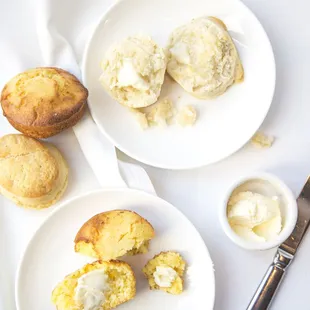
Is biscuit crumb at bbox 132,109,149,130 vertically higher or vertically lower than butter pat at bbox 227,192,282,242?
higher

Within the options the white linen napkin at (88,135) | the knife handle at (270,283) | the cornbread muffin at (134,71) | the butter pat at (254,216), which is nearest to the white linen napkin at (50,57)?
the white linen napkin at (88,135)

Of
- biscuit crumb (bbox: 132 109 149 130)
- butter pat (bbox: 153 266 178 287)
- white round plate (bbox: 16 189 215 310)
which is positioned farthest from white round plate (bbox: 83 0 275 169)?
butter pat (bbox: 153 266 178 287)

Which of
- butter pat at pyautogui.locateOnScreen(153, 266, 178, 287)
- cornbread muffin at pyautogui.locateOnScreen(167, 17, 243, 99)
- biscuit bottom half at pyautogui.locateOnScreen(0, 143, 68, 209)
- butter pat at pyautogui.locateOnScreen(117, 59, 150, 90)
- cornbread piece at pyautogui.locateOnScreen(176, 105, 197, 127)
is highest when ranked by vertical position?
cornbread muffin at pyautogui.locateOnScreen(167, 17, 243, 99)

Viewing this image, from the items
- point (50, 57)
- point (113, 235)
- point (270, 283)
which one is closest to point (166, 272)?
point (113, 235)

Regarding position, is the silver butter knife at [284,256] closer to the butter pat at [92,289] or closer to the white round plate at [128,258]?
the white round plate at [128,258]

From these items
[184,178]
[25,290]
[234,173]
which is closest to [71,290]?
[25,290]

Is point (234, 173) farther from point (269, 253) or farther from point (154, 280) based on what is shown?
point (154, 280)

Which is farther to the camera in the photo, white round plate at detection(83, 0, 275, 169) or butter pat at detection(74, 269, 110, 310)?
white round plate at detection(83, 0, 275, 169)

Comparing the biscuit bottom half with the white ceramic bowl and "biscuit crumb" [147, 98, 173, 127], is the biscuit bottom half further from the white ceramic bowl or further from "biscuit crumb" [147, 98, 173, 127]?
the white ceramic bowl
